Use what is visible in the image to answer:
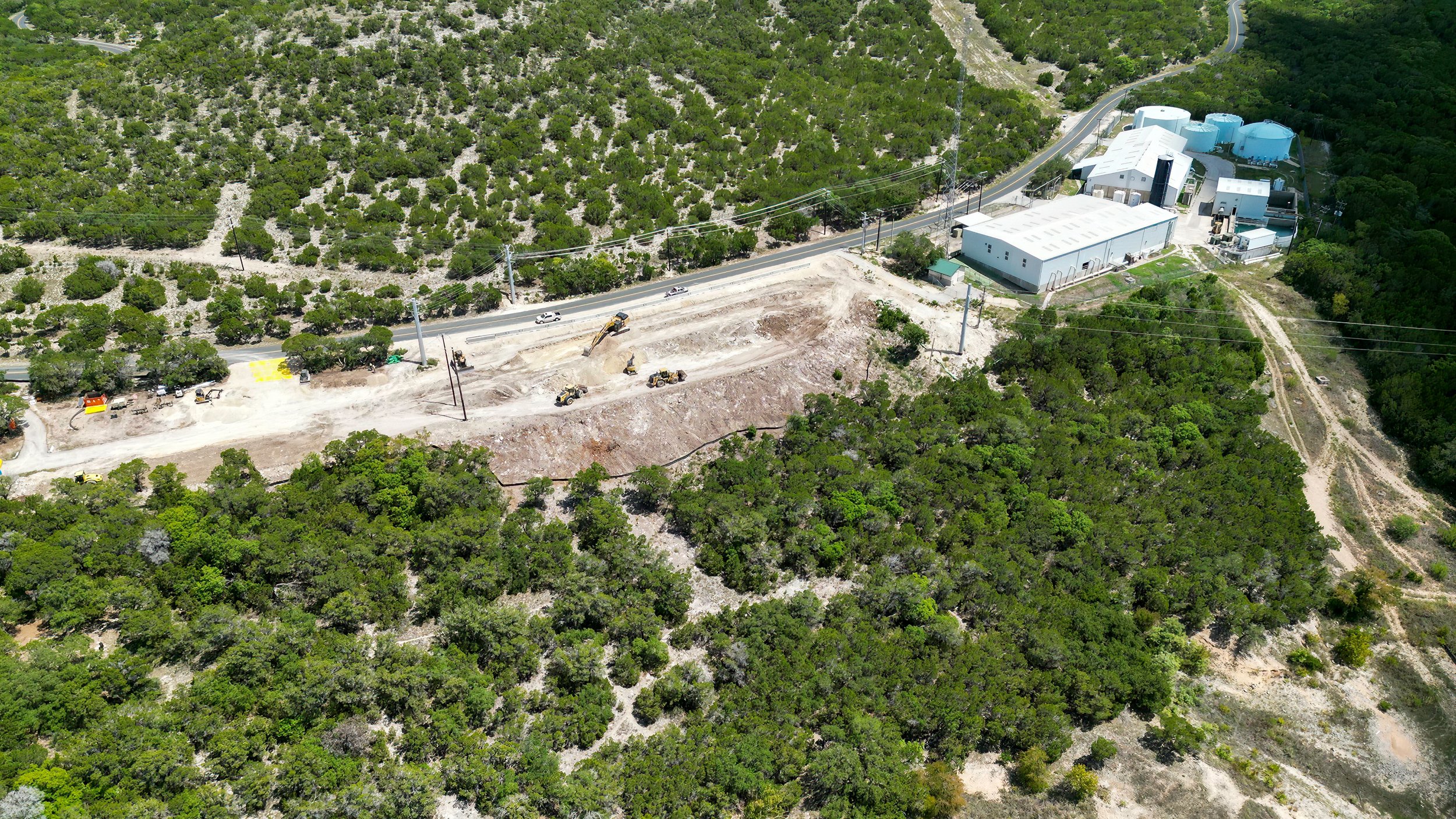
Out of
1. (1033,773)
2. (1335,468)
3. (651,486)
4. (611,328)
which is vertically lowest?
(1335,468)

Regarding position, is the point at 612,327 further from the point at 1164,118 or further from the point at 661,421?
the point at 1164,118

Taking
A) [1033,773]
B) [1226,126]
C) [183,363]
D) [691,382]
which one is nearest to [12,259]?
[183,363]

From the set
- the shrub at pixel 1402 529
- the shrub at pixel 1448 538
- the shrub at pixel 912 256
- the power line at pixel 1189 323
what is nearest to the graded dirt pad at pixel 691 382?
the shrub at pixel 912 256

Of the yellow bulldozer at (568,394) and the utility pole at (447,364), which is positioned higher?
the utility pole at (447,364)

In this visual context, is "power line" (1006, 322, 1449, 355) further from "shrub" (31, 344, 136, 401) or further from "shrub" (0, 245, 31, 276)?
"shrub" (0, 245, 31, 276)

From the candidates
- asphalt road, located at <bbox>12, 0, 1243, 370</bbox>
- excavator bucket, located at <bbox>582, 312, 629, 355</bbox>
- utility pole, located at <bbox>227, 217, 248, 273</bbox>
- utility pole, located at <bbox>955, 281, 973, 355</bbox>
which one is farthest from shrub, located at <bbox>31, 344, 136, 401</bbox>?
utility pole, located at <bbox>955, 281, 973, 355</bbox>

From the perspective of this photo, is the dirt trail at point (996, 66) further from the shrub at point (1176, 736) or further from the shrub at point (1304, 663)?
the shrub at point (1176, 736)

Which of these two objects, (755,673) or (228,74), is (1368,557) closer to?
(755,673)
